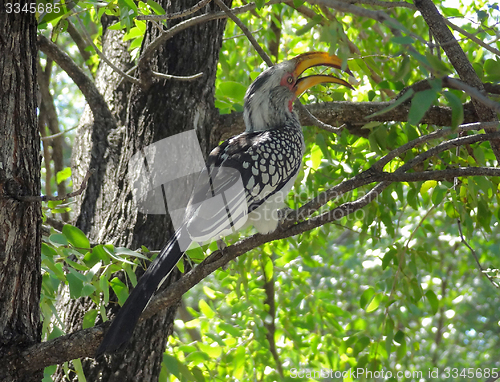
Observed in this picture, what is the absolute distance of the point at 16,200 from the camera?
5.68 ft

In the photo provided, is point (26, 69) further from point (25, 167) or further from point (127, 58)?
point (127, 58)

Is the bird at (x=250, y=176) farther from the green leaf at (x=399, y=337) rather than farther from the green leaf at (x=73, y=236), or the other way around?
the green leaf at (x=399, y=337)

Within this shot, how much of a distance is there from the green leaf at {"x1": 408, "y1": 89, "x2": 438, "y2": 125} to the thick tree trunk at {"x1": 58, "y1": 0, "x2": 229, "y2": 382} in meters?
1.78

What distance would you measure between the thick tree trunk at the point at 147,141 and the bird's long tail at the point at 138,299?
0.64m

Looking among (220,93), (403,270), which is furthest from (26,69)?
(403,270)

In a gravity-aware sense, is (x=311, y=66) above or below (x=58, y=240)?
above

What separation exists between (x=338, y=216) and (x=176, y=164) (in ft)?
3.28

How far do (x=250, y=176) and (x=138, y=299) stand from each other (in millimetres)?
1007

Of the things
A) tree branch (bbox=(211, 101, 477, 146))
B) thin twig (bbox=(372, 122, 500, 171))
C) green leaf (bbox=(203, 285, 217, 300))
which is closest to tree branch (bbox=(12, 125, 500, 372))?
thin twig (bbox=(372, 122, 500, 171))

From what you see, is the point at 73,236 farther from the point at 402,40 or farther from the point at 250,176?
the point at 402,40

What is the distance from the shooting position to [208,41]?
9.70 ft

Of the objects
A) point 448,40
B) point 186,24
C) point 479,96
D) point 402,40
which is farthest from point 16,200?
point 448,40

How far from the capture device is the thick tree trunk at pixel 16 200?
67.8 inches

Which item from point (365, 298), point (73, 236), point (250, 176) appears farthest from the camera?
point (365, 298)
